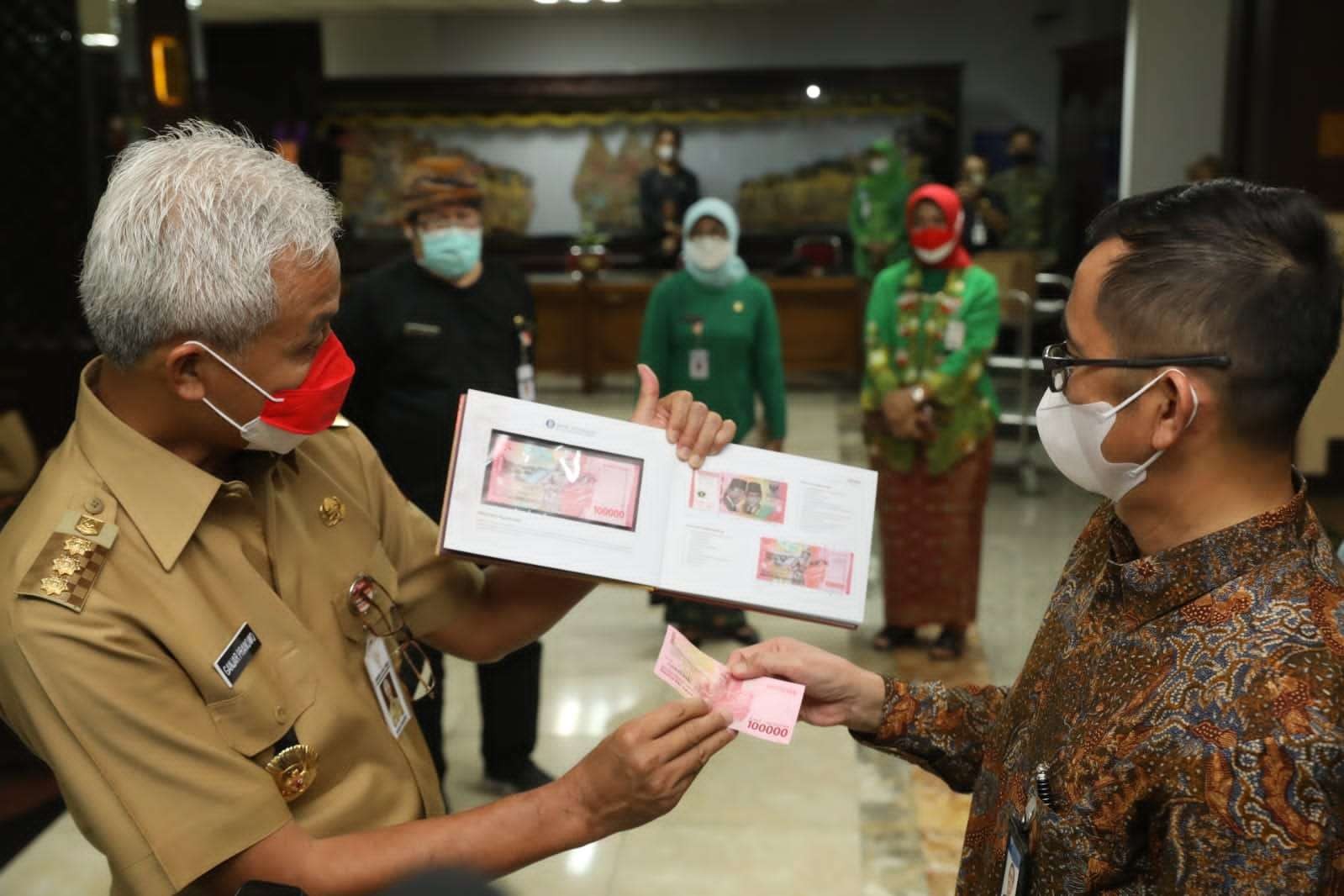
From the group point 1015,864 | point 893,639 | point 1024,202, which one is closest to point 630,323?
point 1024,202

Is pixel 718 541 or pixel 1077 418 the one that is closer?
pixel 1077 418

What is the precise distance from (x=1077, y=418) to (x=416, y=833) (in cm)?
85

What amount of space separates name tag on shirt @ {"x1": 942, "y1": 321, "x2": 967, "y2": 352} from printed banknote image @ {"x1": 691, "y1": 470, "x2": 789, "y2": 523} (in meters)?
2.90

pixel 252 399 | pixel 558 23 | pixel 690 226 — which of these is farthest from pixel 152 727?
pixel 558 23

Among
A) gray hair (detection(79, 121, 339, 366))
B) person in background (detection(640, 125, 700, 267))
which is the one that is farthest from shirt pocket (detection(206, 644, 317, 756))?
person in background (detection(640, 125, 700, 267))

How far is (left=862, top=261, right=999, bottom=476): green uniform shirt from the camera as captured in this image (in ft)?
14.4

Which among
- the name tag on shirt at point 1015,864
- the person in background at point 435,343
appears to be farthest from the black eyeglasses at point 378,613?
the person in background at point 435,343

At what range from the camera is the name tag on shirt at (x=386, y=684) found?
5.20ft

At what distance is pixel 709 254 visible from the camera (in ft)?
15.5

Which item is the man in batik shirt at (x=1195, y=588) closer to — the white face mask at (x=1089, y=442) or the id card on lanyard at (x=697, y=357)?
the white face mask at (x=1089, y=442)

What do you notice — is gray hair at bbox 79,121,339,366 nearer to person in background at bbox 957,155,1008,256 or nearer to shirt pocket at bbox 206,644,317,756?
shirt pocket at bbox 206,644,317,756

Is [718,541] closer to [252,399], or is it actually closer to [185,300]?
[252,399]

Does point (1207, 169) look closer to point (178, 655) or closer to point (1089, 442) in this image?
point (1089, 442)

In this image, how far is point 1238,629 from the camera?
1129 millimetres
